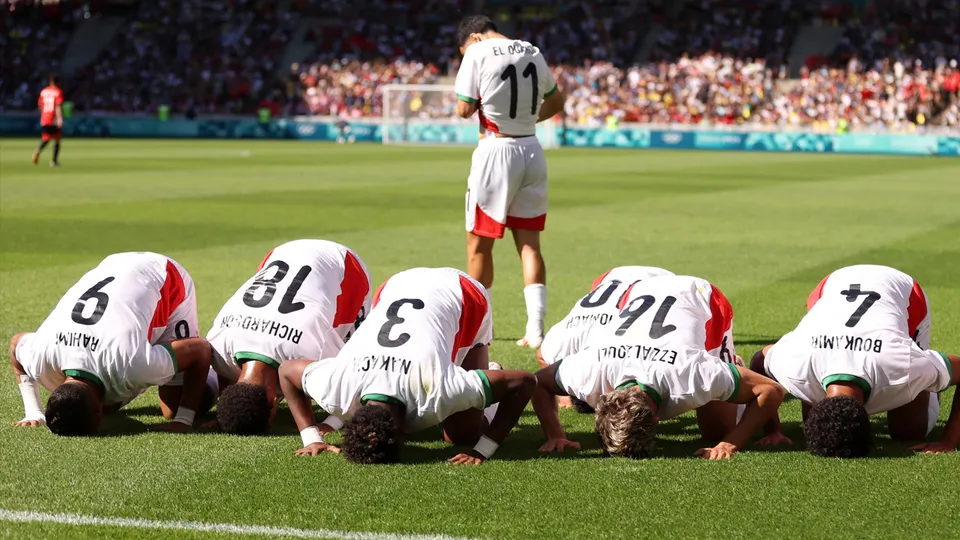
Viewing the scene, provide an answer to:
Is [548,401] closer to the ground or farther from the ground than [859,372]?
closer to the ground

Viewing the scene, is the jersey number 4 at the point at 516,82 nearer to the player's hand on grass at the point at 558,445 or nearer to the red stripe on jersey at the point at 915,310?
the red stripe on jersey at the point at 915,310

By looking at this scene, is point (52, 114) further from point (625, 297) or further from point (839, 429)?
point (839, 429)

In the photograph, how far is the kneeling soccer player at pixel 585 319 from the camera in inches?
275

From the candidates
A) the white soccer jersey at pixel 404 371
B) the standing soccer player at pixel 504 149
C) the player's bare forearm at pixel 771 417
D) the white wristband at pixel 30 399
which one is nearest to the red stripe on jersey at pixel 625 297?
the player's bare forearm at pixel 771 417

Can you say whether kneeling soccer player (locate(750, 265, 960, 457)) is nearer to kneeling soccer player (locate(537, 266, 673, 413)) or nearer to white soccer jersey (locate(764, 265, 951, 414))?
white soccer jersey (locate(764, 265, 951, 414))

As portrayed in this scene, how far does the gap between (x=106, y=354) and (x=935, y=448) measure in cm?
400

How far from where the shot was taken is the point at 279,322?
645 centimetres

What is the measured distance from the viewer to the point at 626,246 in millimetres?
15469

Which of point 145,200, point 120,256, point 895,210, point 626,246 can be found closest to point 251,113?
point 145,200

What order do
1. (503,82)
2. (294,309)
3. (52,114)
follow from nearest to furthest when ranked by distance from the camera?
(294,309)
(503,82)
(52,114)

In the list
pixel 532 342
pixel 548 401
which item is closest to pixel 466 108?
pixel 532 342

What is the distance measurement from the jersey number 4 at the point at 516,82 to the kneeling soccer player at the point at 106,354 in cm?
325

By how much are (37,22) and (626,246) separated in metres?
52.1

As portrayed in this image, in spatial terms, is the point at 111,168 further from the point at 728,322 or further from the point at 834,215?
the point at 728,322
